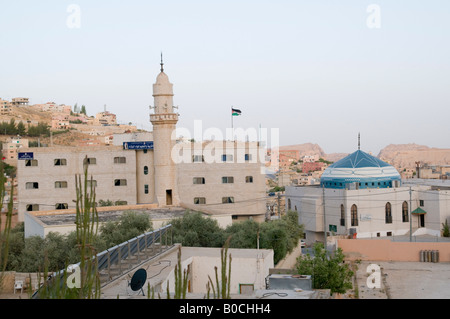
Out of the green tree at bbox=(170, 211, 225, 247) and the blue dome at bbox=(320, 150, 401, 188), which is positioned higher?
the blue dome at bbox=(320, 150, 401, 188)

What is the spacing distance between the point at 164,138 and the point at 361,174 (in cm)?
1376

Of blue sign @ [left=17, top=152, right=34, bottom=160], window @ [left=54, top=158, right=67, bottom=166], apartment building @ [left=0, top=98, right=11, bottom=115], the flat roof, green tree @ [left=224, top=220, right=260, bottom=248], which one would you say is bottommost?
green tree @ [left=224, top=220, right=260, bottom=248]

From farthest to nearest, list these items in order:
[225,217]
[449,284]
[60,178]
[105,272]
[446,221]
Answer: [60,178]
[446,221]
[225,217]
[449,284]
[105,272]

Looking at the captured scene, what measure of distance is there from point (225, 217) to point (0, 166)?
23360mm

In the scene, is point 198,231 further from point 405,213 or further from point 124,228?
point 405,213

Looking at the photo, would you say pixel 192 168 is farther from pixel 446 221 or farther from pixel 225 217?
pixel 446 221

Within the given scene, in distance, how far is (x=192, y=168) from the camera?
1524 inches

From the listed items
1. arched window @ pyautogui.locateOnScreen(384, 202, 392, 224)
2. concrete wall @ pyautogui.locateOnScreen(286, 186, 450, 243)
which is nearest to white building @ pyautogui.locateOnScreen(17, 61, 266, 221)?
concrete wall @ pyautogui.locateOnScreen(286, 186, 450, 243)

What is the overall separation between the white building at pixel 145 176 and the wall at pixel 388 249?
15168mm

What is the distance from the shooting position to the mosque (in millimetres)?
36031

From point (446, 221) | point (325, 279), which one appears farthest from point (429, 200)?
point (325, 279)

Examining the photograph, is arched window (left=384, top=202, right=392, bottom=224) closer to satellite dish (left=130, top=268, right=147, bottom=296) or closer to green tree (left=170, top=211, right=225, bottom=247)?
green tree (left=170, top=211, right=225, bottom=247)

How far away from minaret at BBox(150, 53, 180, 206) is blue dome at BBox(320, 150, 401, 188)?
11453 millimetres
